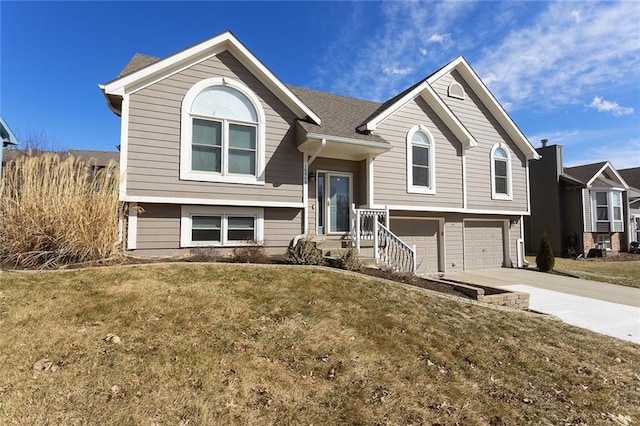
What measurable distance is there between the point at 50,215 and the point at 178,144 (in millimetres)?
3170

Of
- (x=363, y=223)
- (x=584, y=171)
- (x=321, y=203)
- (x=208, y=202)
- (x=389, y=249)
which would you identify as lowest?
Answer: (x=389, y=249)

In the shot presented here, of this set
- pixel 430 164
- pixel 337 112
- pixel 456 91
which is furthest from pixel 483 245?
pixel 337 112

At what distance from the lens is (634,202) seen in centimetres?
2666

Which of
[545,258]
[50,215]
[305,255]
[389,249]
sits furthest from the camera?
[545,258]

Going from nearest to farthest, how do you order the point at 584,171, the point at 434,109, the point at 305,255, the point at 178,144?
the point at 305,255
the point at 178,144
the point at 434,109
the point at 584,171

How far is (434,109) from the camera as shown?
40.2 feet

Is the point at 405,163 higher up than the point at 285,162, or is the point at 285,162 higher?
the point at 405,163

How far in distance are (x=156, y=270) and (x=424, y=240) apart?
9453 mm

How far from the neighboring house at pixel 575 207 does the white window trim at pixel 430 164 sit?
14.7m

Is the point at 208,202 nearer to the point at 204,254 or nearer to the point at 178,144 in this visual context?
the point at 204,254

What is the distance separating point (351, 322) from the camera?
16.2 ft

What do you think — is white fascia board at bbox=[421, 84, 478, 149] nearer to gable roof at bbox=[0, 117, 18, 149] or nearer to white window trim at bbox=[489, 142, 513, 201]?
white window trim at bbox=[489, 142, 513, 201]

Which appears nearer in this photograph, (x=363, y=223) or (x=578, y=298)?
(x=578, y=298)

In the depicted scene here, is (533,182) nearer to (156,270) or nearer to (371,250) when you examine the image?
(371,250)
